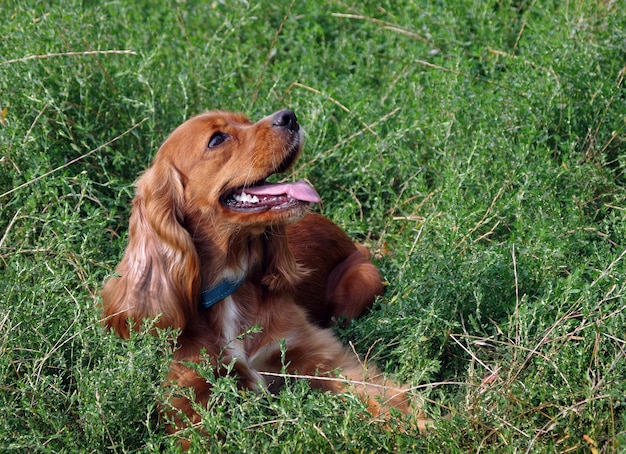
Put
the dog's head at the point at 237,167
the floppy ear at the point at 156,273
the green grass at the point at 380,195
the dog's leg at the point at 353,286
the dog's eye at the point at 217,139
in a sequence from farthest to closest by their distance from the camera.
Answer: the dog's leg at the point at 353,286 → the dog's eye at the point at 217,139 → the dog's head at the point at 237,167 → the floppy ear at the point at 156,273 → the green grass at the point at 380,195

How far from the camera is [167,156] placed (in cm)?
412

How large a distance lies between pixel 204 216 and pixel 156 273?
1.08 ft

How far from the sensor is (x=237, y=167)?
4.01m

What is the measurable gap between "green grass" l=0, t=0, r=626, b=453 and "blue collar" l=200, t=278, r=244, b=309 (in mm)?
403

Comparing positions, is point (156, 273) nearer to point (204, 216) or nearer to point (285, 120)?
point (204, 216)

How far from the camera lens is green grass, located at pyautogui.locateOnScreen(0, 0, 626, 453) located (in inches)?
133

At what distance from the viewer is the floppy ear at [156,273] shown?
385 cm

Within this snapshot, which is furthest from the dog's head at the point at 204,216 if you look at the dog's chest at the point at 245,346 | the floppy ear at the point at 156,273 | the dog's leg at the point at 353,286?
the dog's leg at the point at 353,286

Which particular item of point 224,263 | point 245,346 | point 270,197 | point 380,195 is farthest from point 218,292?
point 380,195

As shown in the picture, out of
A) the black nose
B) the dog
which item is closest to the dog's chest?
the dog

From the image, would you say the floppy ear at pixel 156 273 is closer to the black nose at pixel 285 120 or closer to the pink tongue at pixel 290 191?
the pink tongue at pixel 290 191

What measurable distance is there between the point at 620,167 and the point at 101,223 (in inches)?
102

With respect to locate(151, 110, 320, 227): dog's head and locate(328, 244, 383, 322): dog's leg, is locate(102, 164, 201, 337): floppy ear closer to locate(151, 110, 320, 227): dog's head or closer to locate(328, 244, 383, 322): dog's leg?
locate(151, 110, 320, 227): dog's head

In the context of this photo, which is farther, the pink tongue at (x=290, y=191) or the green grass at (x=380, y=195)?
the pink tongue at (x=290, y=191)
